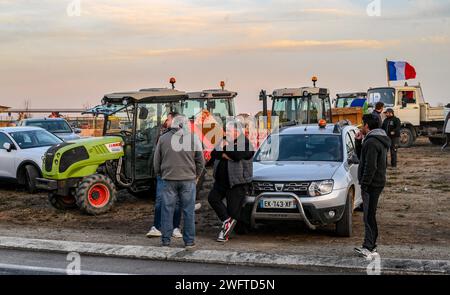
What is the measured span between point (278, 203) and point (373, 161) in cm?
181

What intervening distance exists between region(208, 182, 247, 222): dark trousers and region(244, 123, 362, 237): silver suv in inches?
5.4

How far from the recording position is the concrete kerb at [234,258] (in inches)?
328

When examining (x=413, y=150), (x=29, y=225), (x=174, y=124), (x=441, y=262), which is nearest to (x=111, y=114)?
(x=29, y=225)

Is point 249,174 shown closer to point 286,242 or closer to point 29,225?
point 286,242

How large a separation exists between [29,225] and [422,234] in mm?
7088

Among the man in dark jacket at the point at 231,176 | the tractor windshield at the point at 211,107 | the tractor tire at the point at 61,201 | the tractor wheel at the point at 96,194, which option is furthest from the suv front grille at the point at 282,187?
the tractor windshield at the point at 211,107

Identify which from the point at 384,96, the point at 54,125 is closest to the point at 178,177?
the point at 54,125

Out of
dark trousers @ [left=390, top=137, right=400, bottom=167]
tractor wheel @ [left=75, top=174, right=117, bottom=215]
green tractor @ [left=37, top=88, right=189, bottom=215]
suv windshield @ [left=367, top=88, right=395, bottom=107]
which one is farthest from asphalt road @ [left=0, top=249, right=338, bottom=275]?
suv windshield @ [left=367, top=88, right=395, bottom=107]

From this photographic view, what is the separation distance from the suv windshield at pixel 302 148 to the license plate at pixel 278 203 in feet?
5.10

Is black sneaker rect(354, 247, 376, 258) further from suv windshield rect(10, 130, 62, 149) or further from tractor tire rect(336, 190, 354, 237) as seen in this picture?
suv windshield rect(10, 130, 62, 149)

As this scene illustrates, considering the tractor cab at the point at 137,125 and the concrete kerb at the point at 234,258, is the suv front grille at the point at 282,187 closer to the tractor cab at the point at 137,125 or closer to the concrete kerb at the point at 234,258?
the concrete kerb at the point at 234,258

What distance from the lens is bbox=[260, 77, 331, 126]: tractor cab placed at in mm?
23000

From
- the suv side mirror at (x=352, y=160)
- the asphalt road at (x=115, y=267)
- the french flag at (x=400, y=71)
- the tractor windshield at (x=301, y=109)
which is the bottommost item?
the asphalt road at (x=115, y=267)

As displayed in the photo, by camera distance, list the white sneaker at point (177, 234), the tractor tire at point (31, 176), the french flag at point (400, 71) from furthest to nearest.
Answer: the french flag at point (400, 71)
the tractor tire at point (31, 176)
the white sneaker at point (177, 234)
